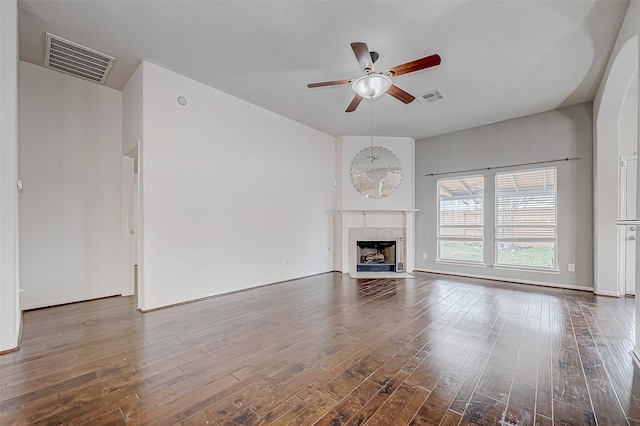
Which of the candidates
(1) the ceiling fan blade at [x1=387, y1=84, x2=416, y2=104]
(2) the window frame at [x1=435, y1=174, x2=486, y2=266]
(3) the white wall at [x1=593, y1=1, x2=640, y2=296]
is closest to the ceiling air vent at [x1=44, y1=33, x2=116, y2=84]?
(1) the ceiling fan blade at [x1=387, y1=84, x2=416, y2=104]

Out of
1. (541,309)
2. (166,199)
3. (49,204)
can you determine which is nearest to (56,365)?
(166,199)

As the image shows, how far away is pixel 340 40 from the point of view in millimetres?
2881

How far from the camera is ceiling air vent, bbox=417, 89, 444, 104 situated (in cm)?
403

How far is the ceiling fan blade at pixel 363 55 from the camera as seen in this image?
2199 mm

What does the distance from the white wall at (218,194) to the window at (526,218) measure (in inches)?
139

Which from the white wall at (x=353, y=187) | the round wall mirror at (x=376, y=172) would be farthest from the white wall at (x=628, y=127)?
the round wall mirror at (x=376, y=172)

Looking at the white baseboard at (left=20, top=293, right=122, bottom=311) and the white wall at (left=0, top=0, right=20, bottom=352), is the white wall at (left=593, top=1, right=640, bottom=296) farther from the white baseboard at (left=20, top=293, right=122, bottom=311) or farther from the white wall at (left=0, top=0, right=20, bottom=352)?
the white baseboard at (left=20, top=293, right=122, bottom=311)

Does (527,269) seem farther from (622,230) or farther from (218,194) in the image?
(218,194)

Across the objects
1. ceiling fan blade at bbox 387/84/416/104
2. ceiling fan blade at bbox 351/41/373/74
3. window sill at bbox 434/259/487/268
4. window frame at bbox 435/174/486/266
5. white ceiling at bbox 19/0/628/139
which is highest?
white ceiling at bbox 19/0/628/139

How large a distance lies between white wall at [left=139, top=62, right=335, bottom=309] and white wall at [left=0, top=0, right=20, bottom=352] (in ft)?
3.63

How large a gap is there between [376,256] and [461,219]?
6.24ft

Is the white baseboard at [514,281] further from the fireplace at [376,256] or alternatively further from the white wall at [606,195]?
the fireplace at [376,256]

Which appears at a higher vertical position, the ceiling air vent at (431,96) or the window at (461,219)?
the ceiling air vent at (431,96)

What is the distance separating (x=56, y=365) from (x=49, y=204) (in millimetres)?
2404
